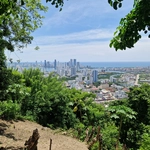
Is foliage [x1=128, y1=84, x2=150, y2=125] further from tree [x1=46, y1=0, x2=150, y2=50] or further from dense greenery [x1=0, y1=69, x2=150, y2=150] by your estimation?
tree [x1=46, y1=0, x2=150, y2=50]

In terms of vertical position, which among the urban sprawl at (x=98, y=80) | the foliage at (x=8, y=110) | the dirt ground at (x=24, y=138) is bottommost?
the urban sprawl at (x=98, y=80)

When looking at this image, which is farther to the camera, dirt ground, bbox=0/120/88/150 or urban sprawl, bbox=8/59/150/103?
urban sprawl, bbox=8/59/150/103

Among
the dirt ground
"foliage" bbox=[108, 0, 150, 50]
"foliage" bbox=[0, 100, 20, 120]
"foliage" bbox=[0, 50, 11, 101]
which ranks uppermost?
"foliage" bbox=[108, 0, 150, 50]

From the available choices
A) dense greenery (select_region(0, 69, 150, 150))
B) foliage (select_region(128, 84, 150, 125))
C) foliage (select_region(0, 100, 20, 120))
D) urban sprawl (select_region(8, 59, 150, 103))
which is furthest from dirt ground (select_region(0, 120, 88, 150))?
foliage (select_region(128, 84, 150, 125))

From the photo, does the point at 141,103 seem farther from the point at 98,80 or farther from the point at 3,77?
the point at 98,80

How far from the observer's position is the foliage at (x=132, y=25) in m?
2.07

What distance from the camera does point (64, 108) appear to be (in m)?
11.8

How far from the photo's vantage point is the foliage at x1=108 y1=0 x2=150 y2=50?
2065 mm

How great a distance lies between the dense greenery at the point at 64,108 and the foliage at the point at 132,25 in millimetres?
7103

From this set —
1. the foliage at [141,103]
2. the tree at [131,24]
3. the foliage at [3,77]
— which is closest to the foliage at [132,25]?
the tree at [131,24]

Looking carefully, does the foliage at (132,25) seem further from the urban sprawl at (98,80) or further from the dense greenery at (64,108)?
the urban sprawl at (98,80)

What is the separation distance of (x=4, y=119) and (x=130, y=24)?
8355mm

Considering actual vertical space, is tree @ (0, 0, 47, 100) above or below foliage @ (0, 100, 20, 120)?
above

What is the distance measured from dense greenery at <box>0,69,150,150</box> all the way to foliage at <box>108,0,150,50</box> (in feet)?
23.3
